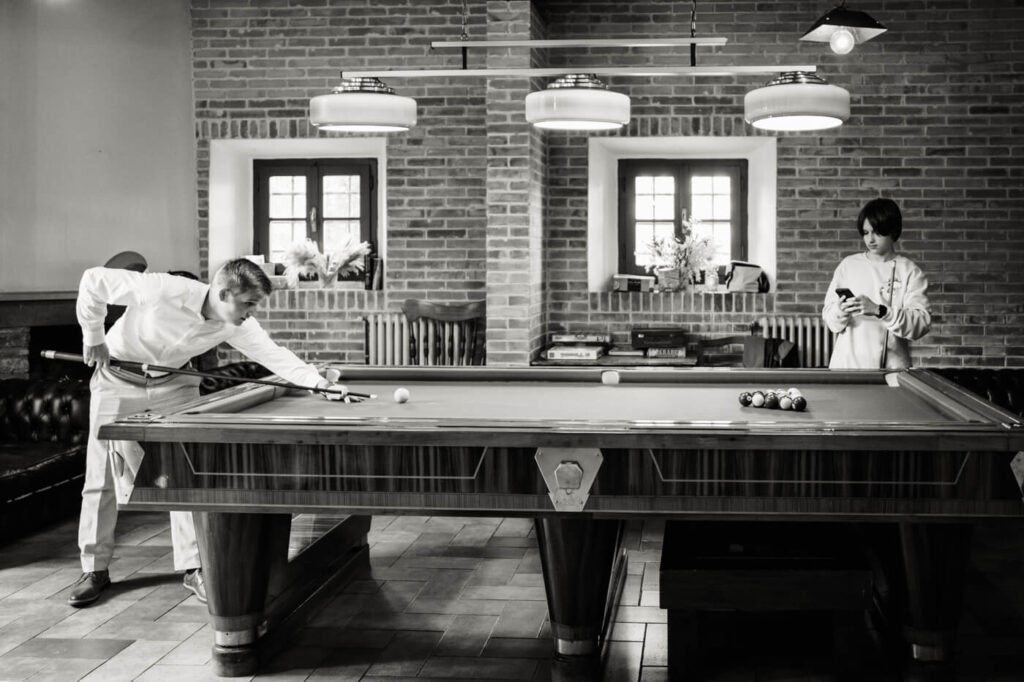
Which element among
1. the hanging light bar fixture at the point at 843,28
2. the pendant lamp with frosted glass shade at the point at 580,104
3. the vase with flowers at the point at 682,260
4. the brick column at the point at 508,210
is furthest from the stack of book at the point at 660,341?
the pendant lamp with frosted glass shade at the point at 580,104

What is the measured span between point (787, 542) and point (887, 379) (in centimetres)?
121

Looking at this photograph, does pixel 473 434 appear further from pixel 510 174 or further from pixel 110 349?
pixel 510 174

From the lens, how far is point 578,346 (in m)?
7.78

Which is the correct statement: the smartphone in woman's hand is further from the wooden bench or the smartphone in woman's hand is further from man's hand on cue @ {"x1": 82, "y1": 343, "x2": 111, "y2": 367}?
man's hand on cue @ {"x1": 82, "y1": 343, "x2": 111, "y2": 367}

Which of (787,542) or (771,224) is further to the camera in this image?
(771,224)

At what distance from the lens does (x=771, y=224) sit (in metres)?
8.09

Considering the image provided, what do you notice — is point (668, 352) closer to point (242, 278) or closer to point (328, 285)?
point (328, 285)

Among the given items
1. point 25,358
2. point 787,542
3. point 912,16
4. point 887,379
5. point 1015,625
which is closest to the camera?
point 787,542

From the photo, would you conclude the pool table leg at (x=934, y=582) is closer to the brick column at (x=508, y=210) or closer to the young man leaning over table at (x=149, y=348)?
the young man leaning over table at (x=149, y=348)

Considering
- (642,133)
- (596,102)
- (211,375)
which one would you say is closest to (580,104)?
(596,102)

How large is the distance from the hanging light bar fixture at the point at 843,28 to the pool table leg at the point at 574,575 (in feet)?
12.3

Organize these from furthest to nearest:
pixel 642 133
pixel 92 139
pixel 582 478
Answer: pixel 642 133 < pixel 92 139 < pixel 582 478

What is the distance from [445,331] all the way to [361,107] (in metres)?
3.69

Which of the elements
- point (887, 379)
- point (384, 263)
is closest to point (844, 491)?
point (887, 379)
